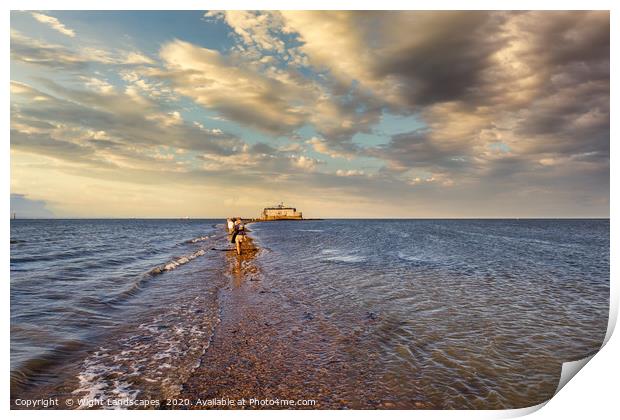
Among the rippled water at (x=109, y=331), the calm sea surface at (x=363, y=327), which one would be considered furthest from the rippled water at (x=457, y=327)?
the rippled water at (x=109, y=331)

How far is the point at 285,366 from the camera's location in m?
6.54

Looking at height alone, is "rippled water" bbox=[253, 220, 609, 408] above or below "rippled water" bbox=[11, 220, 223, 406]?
above

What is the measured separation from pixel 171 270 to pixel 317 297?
11.6 meters

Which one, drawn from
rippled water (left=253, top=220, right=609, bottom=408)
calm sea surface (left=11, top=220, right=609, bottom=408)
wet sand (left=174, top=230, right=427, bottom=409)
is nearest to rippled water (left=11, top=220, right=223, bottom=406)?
calm sea surface (left=11, top=220, right=609, bottom=408)

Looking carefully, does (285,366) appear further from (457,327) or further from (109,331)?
(109,331)

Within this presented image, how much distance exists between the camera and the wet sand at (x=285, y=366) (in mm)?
5598

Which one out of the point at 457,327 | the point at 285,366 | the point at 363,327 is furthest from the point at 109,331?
the point at 457,327

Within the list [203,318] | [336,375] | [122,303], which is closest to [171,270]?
[122,303]

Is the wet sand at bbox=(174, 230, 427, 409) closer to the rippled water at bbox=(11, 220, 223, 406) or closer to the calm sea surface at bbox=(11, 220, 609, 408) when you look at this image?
the calm sea surface at bbox=(11, 220, 609, 408)

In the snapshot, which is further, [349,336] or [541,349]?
[349,336]

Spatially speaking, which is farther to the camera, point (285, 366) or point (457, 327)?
point (457, 327)

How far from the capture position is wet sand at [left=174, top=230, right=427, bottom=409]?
220 inches
